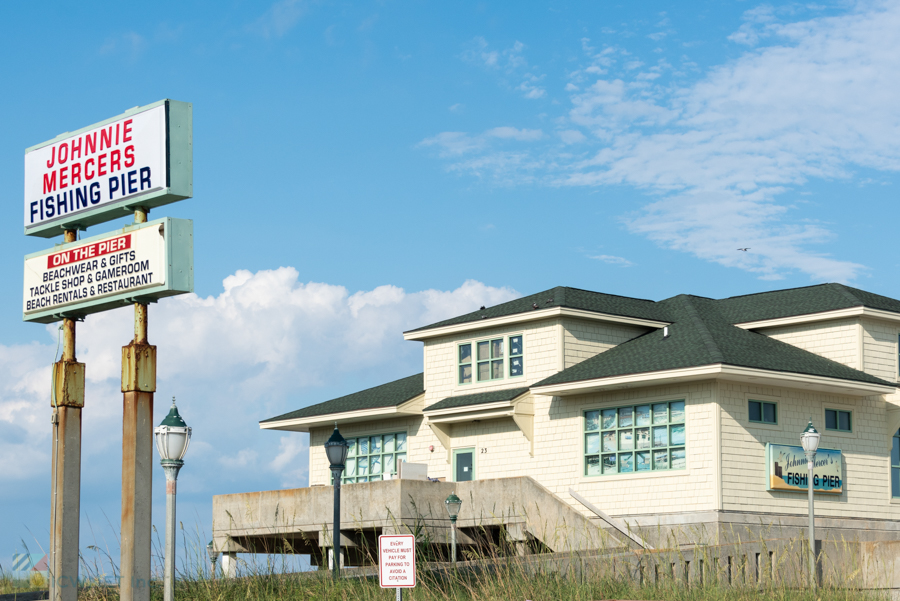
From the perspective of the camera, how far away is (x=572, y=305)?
32.1 meters

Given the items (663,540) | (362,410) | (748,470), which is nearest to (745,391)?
→ (748,470)

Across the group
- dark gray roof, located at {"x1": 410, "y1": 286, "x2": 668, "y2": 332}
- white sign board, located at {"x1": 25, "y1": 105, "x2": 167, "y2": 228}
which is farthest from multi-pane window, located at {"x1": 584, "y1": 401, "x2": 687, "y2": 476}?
white sign board, located at {"x1": 25, "y1": 105, "x2": 167, "y2": 228}

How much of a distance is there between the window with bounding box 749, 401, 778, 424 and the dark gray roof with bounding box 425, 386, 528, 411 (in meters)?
6.30

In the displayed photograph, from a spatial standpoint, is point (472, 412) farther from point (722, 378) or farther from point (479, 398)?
point (722, 378)

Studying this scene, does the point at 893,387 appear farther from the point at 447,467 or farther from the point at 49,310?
the point at 49,310

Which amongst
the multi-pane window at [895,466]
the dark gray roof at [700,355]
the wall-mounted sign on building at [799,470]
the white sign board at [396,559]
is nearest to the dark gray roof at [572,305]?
the dark gray roof at [700,355]

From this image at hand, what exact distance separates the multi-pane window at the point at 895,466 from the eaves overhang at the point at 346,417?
45.0 feet

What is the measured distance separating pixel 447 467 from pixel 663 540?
897 centimetres

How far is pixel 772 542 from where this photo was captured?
77.8 feet

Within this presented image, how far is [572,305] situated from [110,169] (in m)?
16.9

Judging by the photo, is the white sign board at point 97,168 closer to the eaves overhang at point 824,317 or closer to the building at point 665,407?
the building at point 665,407

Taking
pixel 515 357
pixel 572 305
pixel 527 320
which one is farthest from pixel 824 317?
pixel 515 357

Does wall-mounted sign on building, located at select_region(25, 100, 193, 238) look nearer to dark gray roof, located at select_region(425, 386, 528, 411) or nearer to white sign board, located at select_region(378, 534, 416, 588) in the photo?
white sign board, located at select_region(378, 534, 416, 588)

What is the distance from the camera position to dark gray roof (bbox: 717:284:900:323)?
32.0 meters
